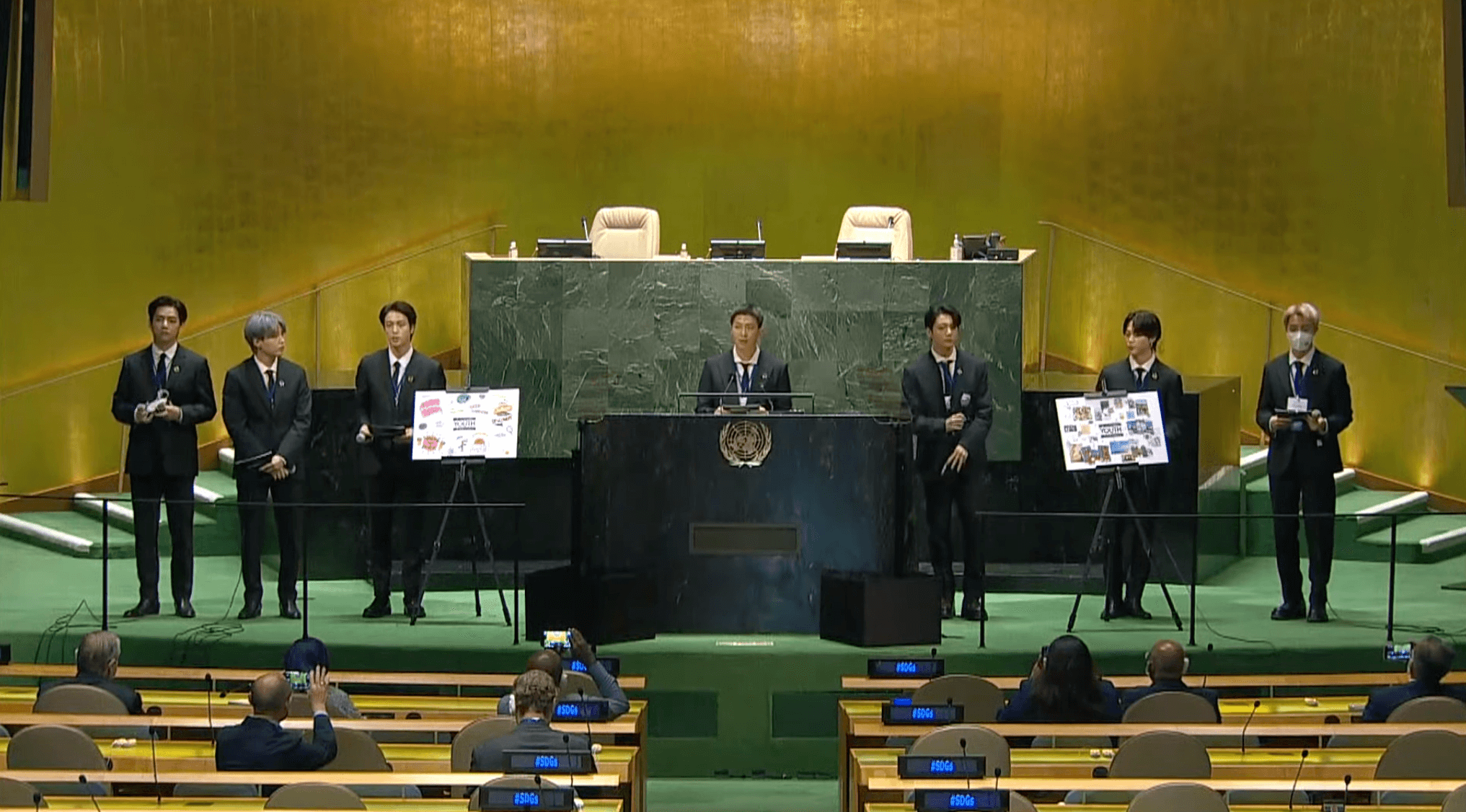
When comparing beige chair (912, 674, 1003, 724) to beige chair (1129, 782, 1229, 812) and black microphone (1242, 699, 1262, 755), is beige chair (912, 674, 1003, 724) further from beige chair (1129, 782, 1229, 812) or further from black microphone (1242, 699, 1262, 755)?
beige chair (1129, 782, 1229, 812)

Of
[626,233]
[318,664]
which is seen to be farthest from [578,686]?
[626,233]

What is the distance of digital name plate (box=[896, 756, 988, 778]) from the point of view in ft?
20.6

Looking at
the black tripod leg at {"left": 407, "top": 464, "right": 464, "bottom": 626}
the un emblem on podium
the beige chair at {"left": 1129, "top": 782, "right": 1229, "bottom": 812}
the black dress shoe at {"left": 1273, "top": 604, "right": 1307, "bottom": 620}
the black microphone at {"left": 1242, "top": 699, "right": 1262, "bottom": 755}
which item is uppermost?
the un emblem on podium

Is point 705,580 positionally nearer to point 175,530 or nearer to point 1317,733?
point 175,530

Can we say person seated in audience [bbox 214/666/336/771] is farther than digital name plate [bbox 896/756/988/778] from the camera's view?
Yes

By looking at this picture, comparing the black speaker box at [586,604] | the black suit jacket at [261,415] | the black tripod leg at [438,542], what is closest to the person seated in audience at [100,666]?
the black tripod leg at [438,542]

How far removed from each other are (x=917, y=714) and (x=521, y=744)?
1.53 meters

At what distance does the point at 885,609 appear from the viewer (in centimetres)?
976

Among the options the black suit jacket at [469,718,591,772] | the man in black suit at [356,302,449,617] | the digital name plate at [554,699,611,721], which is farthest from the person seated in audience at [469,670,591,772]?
the man in black suit at [356,302,449,617]

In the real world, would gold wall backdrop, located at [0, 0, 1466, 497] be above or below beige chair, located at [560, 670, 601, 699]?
above

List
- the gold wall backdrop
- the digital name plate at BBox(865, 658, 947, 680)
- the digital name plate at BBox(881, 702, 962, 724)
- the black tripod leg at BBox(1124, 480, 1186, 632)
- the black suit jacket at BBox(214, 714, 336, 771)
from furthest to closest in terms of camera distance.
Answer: the gold wall backdrop
the black tripod leg at BBox(1124, 480, 1186, 632)
the digital name plate at BBox(865, 658, 947, 680)
the digital name plate at BBox(881, 702, 962, 724)
the black suit jacket at BBox(214, 714, 336, 771)

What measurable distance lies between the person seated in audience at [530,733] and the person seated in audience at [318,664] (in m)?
1.12

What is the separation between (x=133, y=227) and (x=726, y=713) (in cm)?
611

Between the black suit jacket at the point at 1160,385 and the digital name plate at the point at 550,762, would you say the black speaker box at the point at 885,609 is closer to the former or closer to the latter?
the black suit jacket at the point at 1160,385
